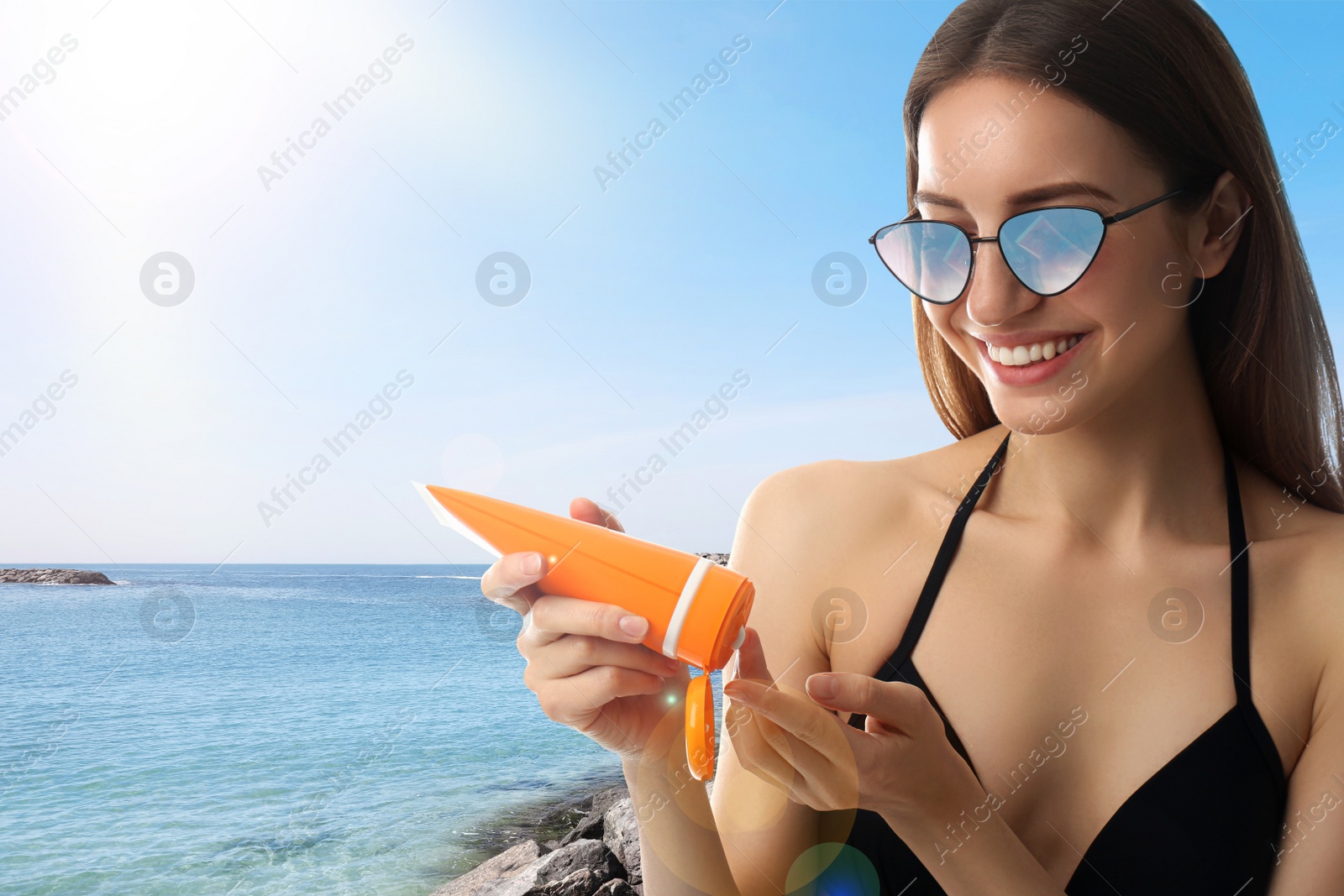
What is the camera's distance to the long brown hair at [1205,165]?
1390 millimetres

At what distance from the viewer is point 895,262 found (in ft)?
5.27

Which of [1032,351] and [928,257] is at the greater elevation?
[928,257]

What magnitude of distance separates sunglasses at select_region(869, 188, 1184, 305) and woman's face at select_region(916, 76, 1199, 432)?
0.05 feet

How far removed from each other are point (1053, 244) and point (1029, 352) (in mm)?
202

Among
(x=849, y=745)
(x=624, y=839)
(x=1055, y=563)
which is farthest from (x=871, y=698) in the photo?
(x=624, y=839)

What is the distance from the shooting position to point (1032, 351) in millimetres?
1429

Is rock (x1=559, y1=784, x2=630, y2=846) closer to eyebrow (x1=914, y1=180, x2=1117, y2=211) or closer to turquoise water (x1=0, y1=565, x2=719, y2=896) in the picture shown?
turquoise water (x1=0, y1=565, x2=719, y2=896)

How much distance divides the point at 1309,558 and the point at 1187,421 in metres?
0.37

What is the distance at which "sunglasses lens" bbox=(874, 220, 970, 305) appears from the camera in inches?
56.7

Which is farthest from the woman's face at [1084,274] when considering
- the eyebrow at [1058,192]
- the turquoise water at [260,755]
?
the turquoise water at [260,755]

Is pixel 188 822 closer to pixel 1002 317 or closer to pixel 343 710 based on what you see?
pixel 343 710

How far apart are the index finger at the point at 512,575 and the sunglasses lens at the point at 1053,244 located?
3.10 feet

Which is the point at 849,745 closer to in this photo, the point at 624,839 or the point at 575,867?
the point at 575,867

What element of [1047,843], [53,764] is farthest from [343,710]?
[1047,843]
